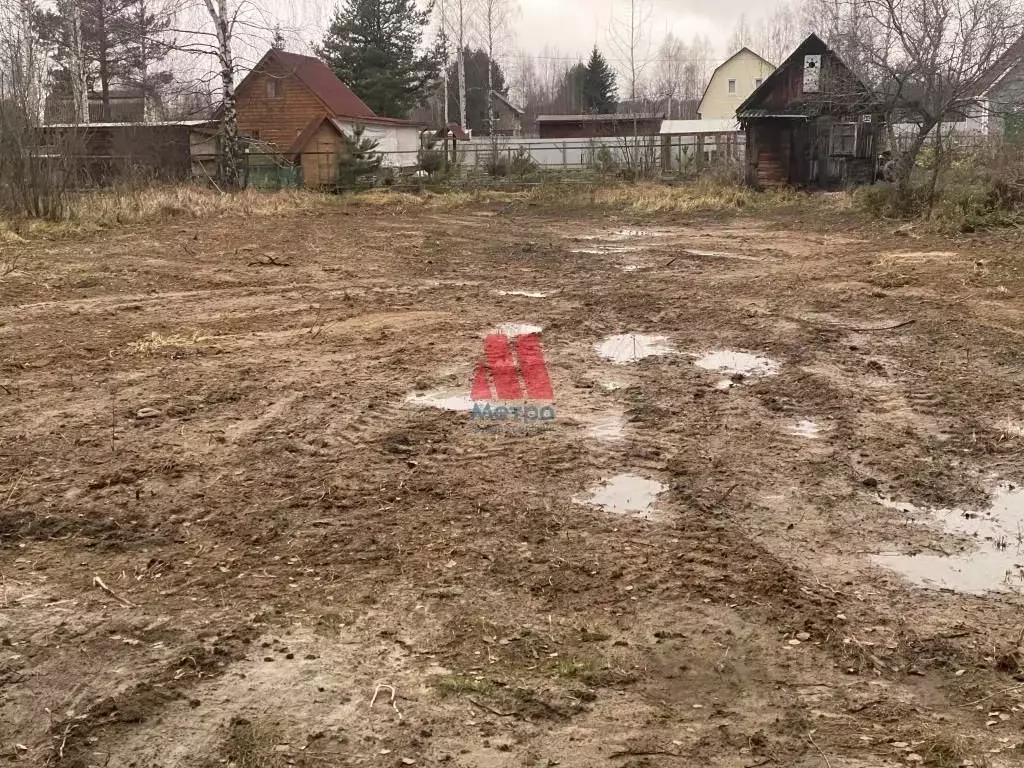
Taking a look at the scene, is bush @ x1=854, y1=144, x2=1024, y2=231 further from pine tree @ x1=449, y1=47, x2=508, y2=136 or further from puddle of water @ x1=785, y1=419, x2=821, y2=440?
pine tree @ x1=449, y1=47, x2=508, y2=136

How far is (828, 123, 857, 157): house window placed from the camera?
2480 centimetres

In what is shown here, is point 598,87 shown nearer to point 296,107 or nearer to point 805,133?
point 296,107

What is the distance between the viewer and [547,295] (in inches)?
399

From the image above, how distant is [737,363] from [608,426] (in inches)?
78.3

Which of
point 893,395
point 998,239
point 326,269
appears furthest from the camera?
point 998,239

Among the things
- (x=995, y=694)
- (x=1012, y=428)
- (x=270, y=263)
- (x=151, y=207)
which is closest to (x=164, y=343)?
(x=270, y=263)

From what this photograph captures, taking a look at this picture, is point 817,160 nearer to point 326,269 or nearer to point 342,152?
point 342,152

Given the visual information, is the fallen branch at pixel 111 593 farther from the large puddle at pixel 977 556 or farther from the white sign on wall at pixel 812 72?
the white sign on wall at pixel 812 72

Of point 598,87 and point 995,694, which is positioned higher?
point 598,87

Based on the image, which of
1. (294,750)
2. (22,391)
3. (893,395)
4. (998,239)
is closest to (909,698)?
(294,750)

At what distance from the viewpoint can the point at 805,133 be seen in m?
25.2

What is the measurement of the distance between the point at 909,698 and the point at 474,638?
4.76 ft

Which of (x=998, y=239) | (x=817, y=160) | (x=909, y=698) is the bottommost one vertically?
(x=909, y=698)

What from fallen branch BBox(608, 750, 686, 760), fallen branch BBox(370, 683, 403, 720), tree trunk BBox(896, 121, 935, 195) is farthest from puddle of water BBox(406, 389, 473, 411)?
tree trunk BBox(896, 121, 935, 195)
